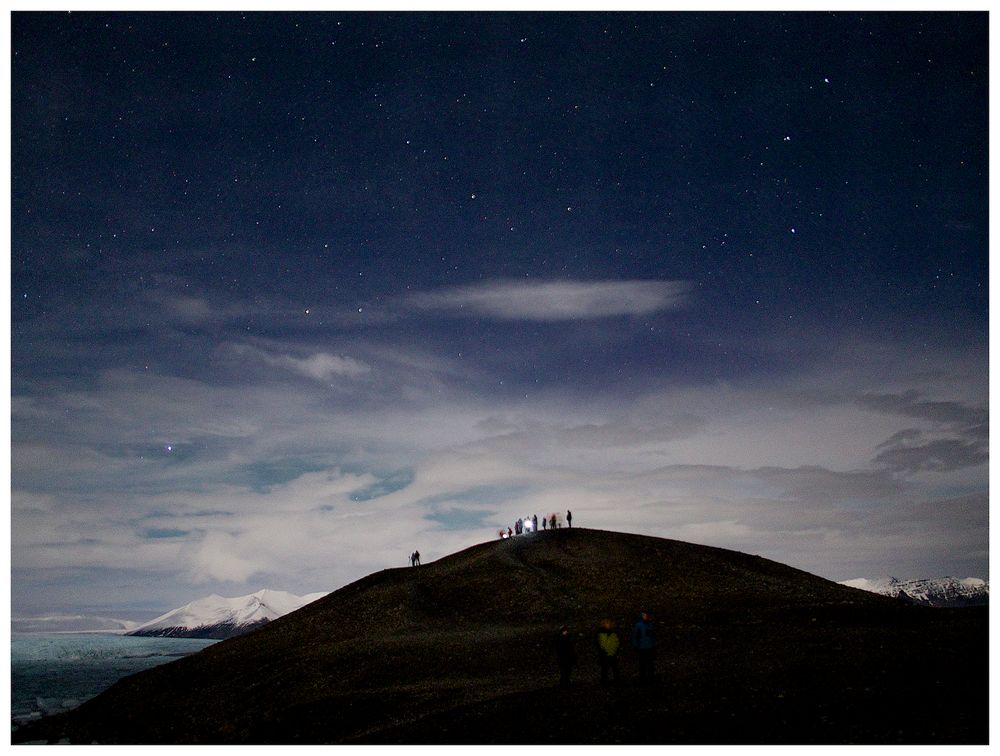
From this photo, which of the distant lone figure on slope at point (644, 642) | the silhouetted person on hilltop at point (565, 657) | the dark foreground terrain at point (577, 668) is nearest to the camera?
the dark foreground terrain at point (577, 668)

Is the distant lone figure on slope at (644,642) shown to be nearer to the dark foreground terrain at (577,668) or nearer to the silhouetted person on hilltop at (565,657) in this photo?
the dark foreground terrain at (577,668)

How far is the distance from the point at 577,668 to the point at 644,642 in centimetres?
713

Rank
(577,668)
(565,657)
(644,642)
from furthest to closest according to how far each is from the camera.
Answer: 1. (577,668)
2. (565,657)
3. (644,642)

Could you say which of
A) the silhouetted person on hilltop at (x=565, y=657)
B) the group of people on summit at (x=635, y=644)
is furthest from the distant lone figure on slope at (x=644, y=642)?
the silhouetted person on hilltop at (x=565, y=657)

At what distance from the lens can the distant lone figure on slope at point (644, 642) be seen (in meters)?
22.6

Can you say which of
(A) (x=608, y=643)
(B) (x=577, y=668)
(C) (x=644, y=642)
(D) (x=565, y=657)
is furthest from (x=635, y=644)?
(B) (x=577, y=668)

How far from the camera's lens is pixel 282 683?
3494 cm

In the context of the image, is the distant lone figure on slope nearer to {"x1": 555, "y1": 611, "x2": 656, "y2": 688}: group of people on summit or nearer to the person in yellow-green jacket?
{"x1": 555, "y1": 611, "x2": 656, "y2": 688}: group of people on summit

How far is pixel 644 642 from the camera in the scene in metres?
22.7

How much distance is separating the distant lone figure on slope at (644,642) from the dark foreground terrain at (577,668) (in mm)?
1195

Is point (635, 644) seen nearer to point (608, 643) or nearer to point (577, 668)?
point (608, 643)

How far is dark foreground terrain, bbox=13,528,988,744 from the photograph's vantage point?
59.4ft

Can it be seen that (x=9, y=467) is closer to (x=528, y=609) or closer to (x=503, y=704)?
(x=503, y=704)

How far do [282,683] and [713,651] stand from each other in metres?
19.2
